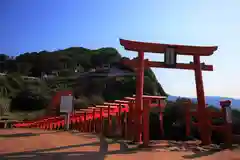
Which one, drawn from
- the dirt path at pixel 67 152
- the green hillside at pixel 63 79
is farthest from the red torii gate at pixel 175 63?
the green hillside at pixel 63 79

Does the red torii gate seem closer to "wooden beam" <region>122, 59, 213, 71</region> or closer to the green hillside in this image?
"wooden beam" <region>122, 59, 213, 71</region>

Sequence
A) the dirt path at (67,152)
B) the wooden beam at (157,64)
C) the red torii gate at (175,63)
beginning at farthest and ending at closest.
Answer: the wooden beam at (157,64), the red torii gate at (175,63), the dirt path at (67,152)

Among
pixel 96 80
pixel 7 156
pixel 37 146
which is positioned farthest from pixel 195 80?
pixel 96 80

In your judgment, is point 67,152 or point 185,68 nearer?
point 67,152

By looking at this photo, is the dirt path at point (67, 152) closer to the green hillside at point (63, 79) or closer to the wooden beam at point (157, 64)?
the wooden beam at point (157, 64)

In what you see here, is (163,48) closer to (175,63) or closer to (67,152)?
(175,63)

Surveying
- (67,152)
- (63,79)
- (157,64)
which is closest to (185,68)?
(157,64)

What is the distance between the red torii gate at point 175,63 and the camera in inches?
348

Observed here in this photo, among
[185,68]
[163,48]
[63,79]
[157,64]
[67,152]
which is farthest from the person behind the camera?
[63,79]

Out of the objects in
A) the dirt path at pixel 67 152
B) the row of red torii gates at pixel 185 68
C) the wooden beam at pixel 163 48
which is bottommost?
the dirt path at pixel 67 152

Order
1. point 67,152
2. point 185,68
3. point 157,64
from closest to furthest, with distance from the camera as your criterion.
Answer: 1. point 67,152
2. point 157,64
3. point 185,68

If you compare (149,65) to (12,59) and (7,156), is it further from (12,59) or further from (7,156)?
(12,59)

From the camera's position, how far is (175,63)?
376 inches

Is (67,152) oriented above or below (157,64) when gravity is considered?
below
